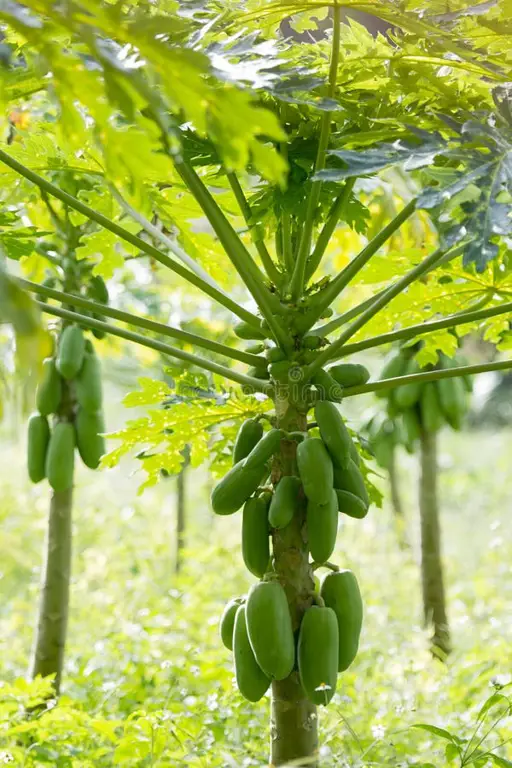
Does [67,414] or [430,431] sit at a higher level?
[430,431]

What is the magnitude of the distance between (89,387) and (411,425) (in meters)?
1.48

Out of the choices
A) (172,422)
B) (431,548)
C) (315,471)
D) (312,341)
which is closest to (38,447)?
(172,422)

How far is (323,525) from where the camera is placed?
1535mm

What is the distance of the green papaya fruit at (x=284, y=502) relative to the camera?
1545 millimetres

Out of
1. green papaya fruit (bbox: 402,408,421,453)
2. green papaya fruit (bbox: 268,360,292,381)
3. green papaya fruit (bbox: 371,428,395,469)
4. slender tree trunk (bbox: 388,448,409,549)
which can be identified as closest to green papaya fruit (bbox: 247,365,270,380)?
green papaya fruit (bbox: 268,360,292,381)

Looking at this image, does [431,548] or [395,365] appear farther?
[431,548]

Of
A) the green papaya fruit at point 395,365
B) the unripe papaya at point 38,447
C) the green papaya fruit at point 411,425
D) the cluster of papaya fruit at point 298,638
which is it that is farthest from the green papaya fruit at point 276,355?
the green papaya fruit at point 411,425

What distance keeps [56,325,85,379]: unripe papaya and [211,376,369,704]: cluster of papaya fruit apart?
3.03 ft

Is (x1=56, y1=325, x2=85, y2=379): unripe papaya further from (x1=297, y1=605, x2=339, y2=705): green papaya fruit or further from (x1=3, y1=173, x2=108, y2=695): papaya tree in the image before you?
(x1=297, y1=605, x2=339, y2=705): green papaya fruit

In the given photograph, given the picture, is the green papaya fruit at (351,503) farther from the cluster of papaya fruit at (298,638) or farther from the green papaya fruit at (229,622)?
the green papaya fruit at (229,622)

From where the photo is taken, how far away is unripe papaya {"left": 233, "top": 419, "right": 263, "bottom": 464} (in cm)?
169

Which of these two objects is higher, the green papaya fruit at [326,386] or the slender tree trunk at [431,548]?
the slender tree trunk at [431,548]

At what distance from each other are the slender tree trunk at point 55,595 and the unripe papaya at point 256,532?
107 centimetres

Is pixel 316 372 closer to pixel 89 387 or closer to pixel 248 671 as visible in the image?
pixel 248 671
